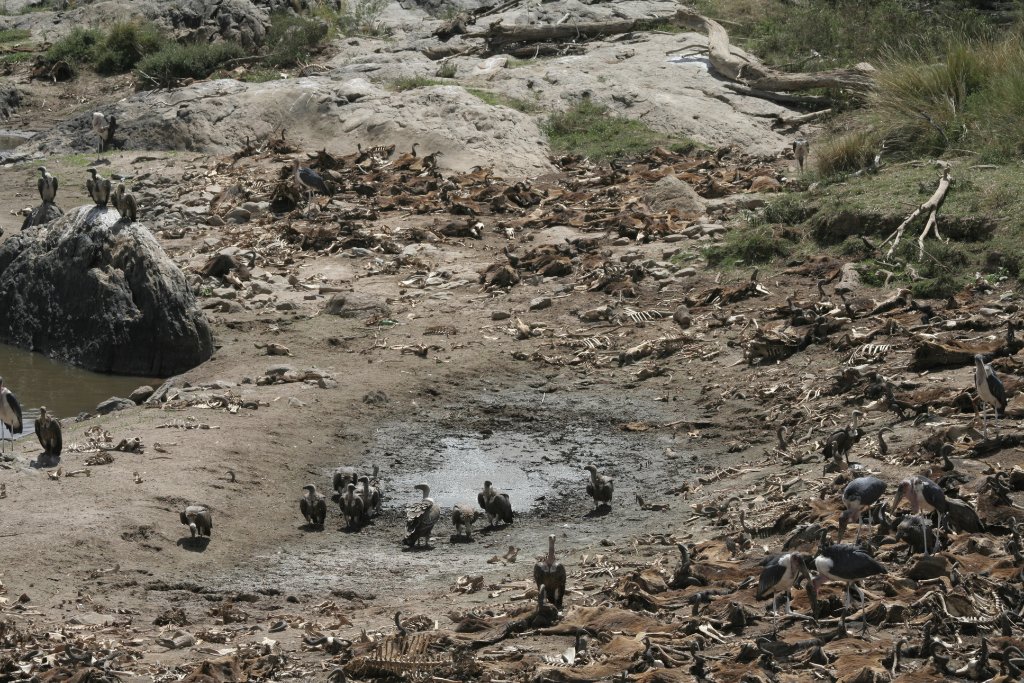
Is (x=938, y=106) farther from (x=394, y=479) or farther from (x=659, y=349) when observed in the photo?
(x=394, y=479)

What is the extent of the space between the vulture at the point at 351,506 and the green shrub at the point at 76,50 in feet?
76.1

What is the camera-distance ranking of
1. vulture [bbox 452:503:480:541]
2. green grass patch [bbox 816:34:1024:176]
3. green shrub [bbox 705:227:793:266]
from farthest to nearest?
green grass patch [bbox 816:34:1024:176]
green shrub [bbox 705:227:793:266]
vulture [bbox 452:503:480:541]

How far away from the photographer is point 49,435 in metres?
11.7

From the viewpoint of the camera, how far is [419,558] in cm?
1053

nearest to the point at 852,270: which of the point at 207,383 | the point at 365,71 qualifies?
the point at 207,383

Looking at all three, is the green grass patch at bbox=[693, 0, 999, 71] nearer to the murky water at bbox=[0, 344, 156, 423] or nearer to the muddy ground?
the muddy ground

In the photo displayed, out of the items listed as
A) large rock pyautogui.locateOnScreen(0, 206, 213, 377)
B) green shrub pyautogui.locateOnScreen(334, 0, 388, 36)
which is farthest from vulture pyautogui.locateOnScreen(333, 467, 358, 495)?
green shrub pyautogui.locateOnScreen(334, 0, 388, 36)

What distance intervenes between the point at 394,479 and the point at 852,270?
601 centimetres

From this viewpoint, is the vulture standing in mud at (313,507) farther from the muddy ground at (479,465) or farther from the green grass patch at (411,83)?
the green grass patch at (411,83)

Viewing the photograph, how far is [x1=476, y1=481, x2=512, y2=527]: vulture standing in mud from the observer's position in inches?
435

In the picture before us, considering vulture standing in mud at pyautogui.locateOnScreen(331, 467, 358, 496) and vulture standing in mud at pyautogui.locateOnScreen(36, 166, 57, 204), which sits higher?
vulture standing in mud at pyautogui.locateOnScreen(331, 467, 358, 496)

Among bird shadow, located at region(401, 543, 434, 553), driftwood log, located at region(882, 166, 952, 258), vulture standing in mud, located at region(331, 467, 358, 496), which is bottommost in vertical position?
vulture standing in mud, located at region(331, 467, 358, 496)

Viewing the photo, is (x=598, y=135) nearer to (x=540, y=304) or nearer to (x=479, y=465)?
(x=540, y=304)

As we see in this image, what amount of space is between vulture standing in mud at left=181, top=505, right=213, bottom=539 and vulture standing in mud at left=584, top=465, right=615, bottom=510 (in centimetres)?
303
